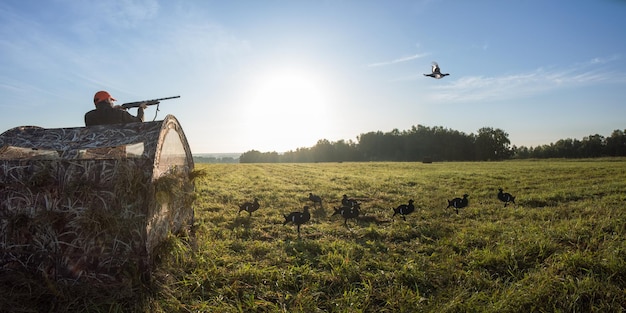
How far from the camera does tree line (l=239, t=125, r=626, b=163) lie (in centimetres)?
9750

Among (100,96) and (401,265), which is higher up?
(100,96)

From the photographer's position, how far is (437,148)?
389 feet

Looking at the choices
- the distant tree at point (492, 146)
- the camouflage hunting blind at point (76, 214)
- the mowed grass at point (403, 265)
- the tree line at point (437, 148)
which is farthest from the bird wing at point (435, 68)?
the distant tree at point (492, 146)

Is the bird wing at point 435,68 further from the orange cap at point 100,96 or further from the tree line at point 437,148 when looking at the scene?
the tree line at point 437,148

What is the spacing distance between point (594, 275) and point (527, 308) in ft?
5.60

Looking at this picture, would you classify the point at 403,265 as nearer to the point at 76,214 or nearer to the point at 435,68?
the point at 76,214

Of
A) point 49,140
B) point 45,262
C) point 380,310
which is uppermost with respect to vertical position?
point 49,140

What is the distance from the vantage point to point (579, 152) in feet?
317

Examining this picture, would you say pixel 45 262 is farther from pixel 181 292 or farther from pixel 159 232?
pixel 181 292

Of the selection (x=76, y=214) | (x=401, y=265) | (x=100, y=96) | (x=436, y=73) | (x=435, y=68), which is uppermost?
(x=435, y=68)

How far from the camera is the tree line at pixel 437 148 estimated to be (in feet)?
320

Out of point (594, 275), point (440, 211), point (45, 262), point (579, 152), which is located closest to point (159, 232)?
point (45, 262)

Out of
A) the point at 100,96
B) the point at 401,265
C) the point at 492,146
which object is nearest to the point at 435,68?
the point at 401,265

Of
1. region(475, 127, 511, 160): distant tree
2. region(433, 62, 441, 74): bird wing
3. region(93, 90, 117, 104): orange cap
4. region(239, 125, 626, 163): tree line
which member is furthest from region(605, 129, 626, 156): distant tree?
region(93, 90, 117, 104): orange cap
